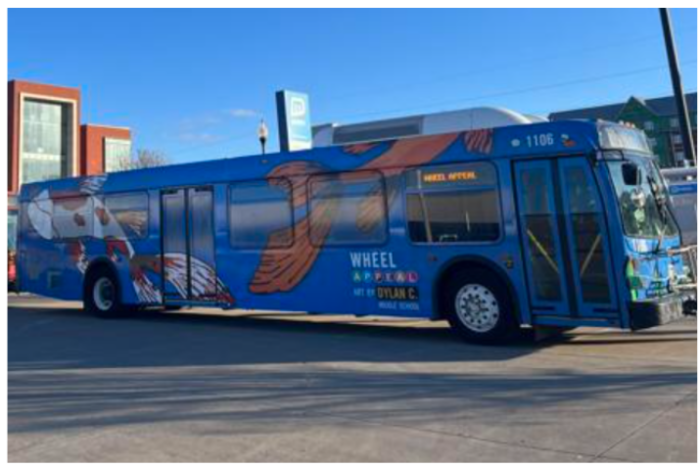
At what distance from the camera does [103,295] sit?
14.9m

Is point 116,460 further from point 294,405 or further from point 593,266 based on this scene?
point 593,266

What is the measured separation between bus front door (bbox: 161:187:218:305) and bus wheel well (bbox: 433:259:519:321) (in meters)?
4.60

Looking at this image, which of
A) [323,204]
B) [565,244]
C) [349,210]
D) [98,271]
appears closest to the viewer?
[565,244]

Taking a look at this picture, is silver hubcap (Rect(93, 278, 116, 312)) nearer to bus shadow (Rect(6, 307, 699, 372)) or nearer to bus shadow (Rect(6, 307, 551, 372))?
bus shadow (Rect(6, 307, 551, 372))

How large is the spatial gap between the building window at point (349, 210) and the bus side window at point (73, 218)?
6.17 meters

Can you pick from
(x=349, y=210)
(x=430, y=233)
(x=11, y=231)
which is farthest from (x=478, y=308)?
(x=11, y=231)

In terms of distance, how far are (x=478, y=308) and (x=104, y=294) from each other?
8695 millimetres

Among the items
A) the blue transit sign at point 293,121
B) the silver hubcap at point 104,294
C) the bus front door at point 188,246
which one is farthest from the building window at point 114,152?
the bus front door at point 188,246

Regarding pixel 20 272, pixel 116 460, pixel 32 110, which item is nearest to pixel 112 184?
pixel 20 272

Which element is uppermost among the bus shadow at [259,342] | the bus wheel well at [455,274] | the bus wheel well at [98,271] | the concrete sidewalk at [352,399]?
the bus wheel well at [98,271]

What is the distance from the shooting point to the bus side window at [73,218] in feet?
49.7

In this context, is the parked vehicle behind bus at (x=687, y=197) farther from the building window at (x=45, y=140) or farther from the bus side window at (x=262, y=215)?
the building window at (x=45, y=140)

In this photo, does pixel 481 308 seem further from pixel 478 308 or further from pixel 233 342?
pixel 233 342

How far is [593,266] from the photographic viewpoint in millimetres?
8867
